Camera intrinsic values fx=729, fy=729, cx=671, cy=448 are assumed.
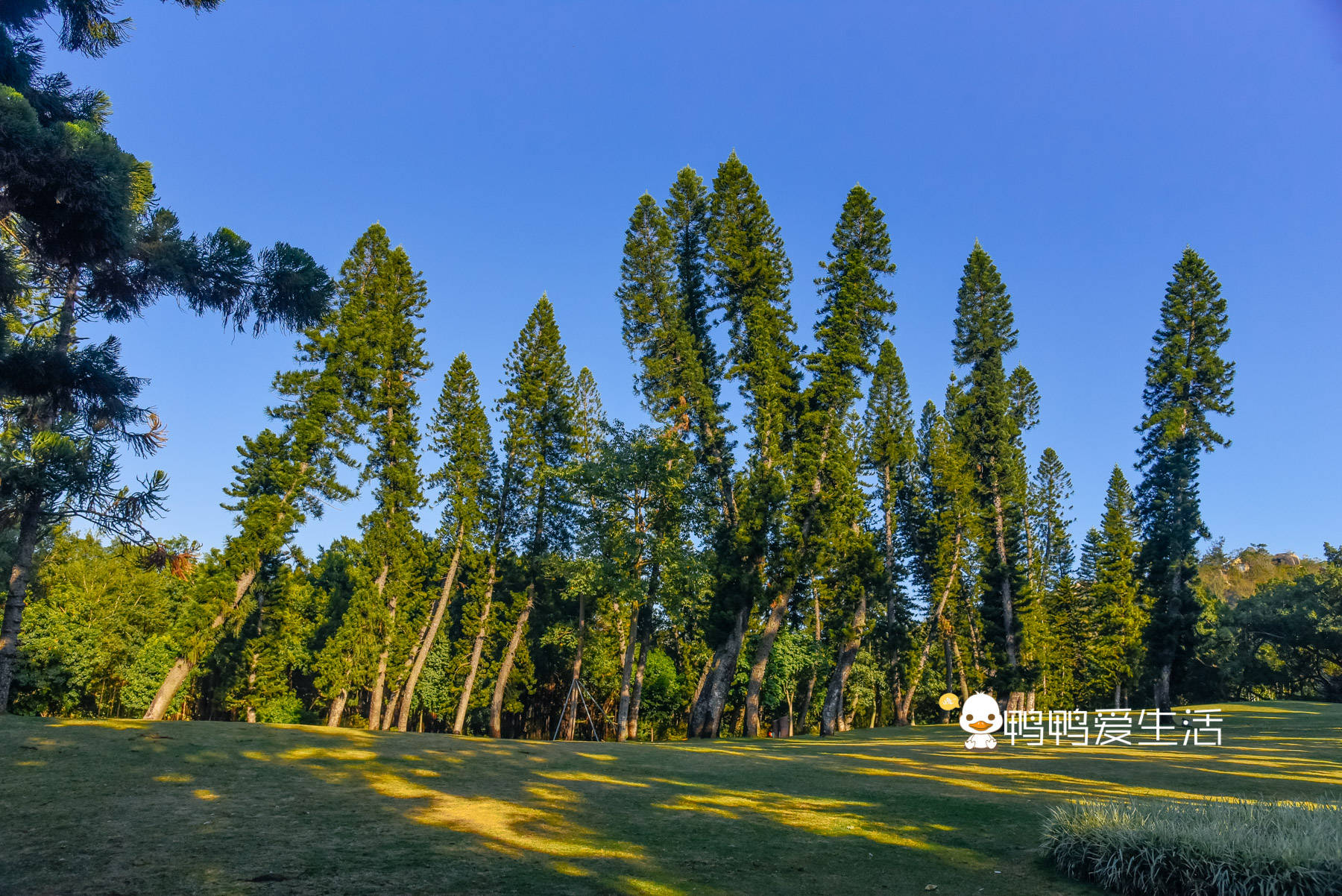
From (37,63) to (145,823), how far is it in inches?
257

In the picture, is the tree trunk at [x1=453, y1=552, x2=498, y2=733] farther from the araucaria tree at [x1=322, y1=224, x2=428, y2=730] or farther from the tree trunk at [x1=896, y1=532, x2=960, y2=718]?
the tree trunk at [x1=896, y1=532, x2=960, y2=718]

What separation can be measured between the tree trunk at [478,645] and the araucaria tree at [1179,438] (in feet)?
96.1

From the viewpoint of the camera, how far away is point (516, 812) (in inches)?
293

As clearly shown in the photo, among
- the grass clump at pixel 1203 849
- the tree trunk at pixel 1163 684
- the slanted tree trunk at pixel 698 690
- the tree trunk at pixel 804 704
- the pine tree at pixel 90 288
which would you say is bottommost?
the tree trunk at pixel 804 704

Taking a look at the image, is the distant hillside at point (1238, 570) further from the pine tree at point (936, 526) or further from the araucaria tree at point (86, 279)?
the araucaria tree at point (86, 279)

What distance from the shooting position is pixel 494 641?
34.8 metres

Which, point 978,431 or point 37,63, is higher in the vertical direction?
point 978,431

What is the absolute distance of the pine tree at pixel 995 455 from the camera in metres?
32.4

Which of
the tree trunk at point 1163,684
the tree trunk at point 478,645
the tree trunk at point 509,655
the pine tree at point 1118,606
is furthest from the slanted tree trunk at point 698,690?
the pine tree at point 1118,606

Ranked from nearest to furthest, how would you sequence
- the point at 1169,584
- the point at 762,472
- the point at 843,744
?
the point at 843,744 < the point at 762,472 < the point at 1169,584

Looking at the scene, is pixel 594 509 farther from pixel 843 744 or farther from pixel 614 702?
pixel 614 702

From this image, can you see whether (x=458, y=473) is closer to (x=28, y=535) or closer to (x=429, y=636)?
(x=429, y=636)

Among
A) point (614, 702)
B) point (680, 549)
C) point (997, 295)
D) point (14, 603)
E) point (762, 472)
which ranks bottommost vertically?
point (614, 702)

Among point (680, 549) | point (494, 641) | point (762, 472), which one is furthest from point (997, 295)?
point (494, 641)
